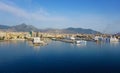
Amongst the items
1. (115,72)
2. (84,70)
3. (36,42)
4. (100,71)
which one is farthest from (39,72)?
(36,42)

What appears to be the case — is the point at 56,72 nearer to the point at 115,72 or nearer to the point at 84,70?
the point at 84,70

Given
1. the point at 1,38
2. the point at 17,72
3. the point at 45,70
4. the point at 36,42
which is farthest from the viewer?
the point at 1,38

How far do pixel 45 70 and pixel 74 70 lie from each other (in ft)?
5.08

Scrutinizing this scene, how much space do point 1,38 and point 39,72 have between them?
1362 inches

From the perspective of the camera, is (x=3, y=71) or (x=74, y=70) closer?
(x=3, y=71)

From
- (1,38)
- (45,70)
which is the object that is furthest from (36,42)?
(45,70)

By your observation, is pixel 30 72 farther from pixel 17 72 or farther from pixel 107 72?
pixel 107 72

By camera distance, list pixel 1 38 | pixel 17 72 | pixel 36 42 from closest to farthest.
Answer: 1. pixel 17 72
2. pixel 36 42
3. pixel 1 38

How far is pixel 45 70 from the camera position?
37.0 feet

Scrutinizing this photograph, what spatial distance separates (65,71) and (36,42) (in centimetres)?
2251

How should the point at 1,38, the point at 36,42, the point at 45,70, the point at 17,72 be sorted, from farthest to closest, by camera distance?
the point at 1,38
the point at 36,42
the point at 45,70
the point at 17,72

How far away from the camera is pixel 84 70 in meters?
11.4

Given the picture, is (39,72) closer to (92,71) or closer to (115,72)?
(92,71)

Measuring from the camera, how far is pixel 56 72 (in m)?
10.8
